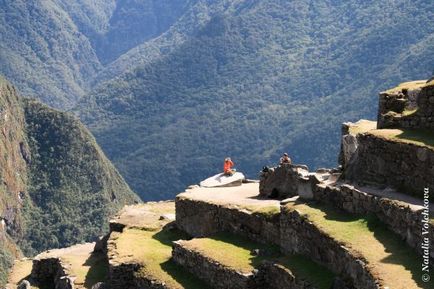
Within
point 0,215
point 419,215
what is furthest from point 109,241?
point 0,215

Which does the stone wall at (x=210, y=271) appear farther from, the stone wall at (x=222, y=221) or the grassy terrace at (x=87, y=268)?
the grassy terrace at (x=87, y=268)

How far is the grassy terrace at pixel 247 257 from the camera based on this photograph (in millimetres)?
22503

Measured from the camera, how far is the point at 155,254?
30188mm

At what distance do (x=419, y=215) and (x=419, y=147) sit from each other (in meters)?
2.98

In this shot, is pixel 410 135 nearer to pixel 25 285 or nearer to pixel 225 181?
pixel 225 181

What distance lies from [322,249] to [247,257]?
3618mm

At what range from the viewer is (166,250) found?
30.9m

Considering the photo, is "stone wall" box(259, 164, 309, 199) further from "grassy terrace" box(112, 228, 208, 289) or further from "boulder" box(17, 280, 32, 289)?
"boulder" box(17, 280, 32, 289)

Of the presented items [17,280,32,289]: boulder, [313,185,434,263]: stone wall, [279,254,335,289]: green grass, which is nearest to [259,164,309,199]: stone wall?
[313,185,434,263]: stone wall

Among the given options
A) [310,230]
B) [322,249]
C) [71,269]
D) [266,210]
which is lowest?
[71,269]

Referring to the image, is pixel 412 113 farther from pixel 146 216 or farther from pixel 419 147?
pixel 146 216

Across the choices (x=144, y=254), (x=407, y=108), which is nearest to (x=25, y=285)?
(x=144, y=254)

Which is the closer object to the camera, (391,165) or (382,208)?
(382,208)

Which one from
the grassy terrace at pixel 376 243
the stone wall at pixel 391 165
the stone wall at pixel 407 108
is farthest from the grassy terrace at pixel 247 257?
the stone wall at pixel 407 108
